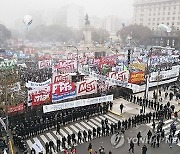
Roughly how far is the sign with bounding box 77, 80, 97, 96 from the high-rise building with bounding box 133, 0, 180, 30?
90.7 meters

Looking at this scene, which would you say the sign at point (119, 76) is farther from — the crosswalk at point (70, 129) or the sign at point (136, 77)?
the crosswalk at point (70, 129)

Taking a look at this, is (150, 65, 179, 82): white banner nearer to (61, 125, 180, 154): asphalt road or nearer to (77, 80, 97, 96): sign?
(77, 80, 97, 96): sign

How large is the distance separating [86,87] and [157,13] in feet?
337

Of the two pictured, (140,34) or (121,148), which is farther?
(140,34)

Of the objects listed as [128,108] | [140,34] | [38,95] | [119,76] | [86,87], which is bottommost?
[128,108]

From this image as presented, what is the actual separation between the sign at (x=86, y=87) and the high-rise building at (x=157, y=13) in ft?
298

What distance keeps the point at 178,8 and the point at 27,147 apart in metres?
104

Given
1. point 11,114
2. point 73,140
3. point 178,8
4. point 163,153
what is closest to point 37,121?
point 11,114

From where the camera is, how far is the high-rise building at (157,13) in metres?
106

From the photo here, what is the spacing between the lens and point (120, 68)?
31609 mm

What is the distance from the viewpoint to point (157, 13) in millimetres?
115188

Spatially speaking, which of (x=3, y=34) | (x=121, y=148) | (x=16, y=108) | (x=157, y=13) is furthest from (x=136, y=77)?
(x=157, y=13)

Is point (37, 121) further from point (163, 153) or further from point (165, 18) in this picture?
point (165, 18)

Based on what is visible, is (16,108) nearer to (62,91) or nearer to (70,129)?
(62,91)
